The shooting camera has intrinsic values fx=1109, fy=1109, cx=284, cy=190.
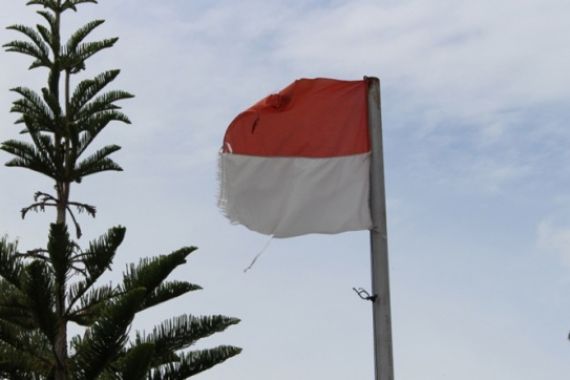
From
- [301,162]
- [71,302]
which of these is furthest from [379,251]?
[71,302]

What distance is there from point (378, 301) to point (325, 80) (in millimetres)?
1746

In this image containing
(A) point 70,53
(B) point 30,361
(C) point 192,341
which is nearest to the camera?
(B) point 30,361

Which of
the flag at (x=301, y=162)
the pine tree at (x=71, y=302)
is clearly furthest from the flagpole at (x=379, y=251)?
the pine tree at (x=71, y=302)

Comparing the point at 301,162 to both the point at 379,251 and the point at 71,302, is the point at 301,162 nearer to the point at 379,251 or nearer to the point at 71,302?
the point at 379,251

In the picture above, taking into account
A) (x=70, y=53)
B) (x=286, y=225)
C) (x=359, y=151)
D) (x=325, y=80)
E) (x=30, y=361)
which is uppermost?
(x=70, y=53)

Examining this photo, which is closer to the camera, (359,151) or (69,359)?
(359,151)

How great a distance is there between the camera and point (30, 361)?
12.0 meters

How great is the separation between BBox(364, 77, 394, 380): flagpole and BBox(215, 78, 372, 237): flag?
0.07 m

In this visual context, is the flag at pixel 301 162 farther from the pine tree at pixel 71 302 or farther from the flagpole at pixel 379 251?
the pine tree at pixel 71 302

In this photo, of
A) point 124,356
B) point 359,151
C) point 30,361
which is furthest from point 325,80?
point 30,361

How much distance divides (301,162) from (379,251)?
37.3 inches

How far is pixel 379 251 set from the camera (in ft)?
22.2

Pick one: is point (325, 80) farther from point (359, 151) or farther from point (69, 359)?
point (69, 359)

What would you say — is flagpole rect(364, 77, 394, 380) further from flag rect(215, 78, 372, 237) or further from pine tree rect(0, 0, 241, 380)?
pine tree rect(0, 0, 241, 380)
